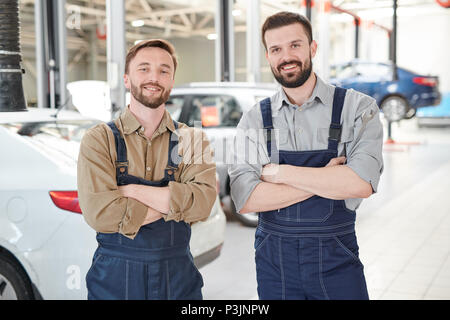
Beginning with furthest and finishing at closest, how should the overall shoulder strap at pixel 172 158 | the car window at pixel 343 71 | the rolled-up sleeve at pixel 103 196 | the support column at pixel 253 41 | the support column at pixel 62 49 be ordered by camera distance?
1. the car window at pixel 343 71
2. the support column at pixel 253 41
3. the support column at pixel 62 49
4. the overall shoulder strap at pixel 172 158
5. the rolled-up sleeve at pixel 103 196

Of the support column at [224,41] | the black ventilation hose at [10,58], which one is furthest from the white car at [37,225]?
the support column at [224,41]

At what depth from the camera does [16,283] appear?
2.55 m

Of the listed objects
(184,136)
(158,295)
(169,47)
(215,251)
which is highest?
(169,47)

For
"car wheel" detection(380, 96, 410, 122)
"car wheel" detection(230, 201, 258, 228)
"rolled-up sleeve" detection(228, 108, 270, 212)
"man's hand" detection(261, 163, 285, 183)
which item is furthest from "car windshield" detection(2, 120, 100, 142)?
"car wheel" detection(380, 96, 410, 122)

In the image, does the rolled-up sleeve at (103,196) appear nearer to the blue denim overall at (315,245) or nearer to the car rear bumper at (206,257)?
the blue denim overall at (315,245)

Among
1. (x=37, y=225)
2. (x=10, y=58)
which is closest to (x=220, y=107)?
(x=37, y=225)

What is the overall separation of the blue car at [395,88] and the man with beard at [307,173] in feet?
38.4

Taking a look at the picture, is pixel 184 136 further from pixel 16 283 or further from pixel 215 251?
pixel 215 251

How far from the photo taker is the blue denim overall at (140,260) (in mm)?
1719

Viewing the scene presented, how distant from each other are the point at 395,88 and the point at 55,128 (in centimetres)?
1178

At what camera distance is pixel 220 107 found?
5547 millimetres

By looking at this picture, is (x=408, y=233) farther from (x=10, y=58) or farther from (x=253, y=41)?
(x=10, y=58)
